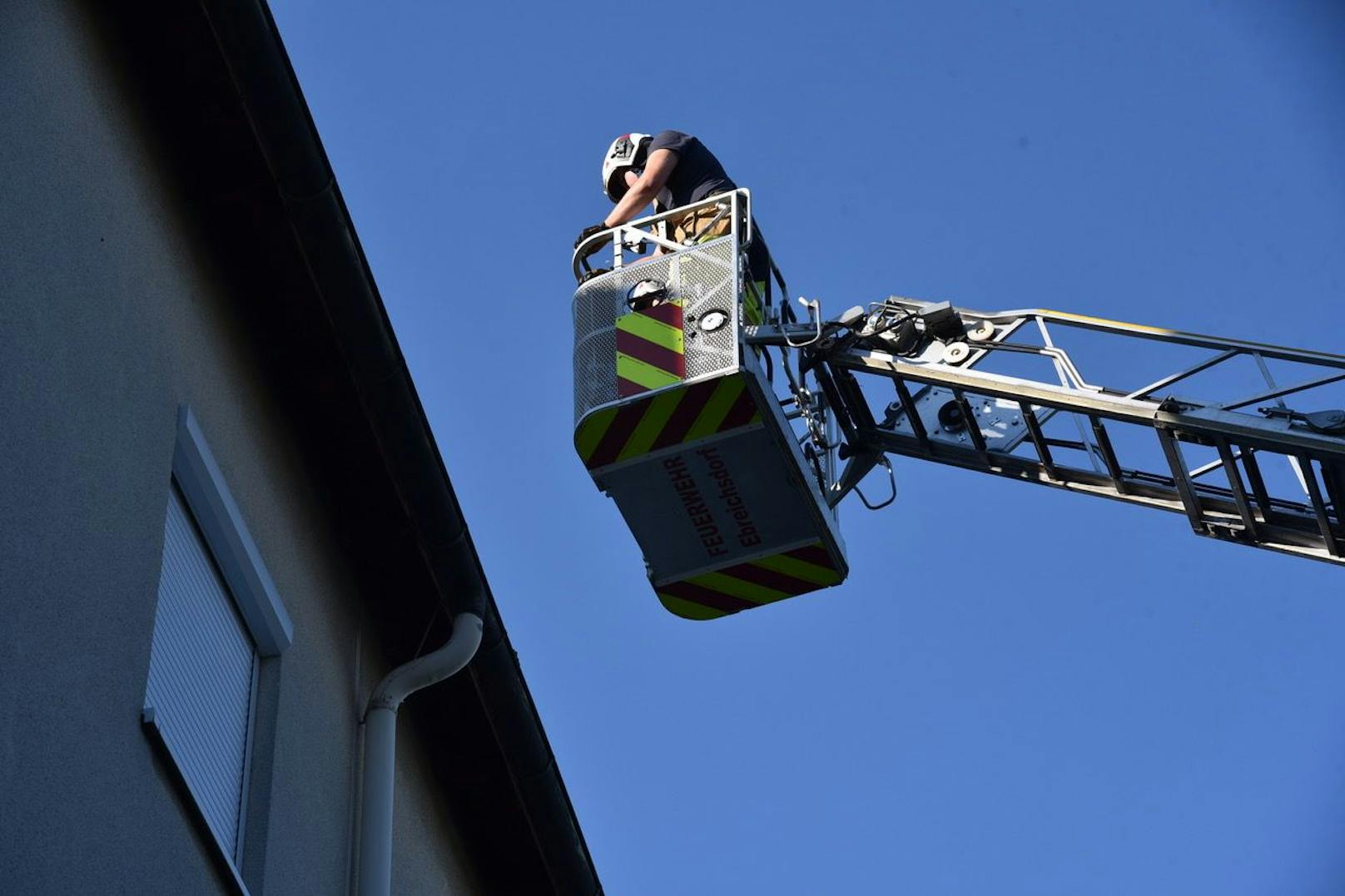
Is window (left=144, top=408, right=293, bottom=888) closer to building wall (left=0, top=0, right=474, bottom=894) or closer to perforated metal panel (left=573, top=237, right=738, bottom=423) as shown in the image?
building wall (left=0, top=0, right=474, bottom=894)

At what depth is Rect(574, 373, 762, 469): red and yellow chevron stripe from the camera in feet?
31.1

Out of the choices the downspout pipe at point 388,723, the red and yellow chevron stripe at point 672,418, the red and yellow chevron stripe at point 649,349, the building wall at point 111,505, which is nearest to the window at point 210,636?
the building wall at point 111,505

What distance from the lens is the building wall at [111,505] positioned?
552 cm

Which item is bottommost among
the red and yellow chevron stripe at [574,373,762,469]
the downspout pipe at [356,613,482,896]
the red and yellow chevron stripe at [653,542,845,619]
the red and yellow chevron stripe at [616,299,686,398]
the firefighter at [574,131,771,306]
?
the red and yellow chevron stripe at [653,542,845,619]

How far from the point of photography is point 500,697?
9.22m

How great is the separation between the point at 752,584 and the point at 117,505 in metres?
4.67

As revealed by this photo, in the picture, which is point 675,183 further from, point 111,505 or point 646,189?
point 111,505

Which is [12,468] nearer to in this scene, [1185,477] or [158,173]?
[158,173]

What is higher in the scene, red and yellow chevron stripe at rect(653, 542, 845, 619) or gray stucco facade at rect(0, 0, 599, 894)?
gray stucco facade at rect(0, 0, 599, 894)

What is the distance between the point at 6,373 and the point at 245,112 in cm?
217

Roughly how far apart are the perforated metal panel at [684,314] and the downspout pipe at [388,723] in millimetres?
1626

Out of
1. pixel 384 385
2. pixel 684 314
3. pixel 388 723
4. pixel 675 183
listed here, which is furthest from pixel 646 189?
pixel 388 723

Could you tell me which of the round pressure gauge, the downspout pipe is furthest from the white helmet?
the downspout pipe

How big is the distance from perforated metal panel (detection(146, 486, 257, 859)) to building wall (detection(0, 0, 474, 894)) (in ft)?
0.45
